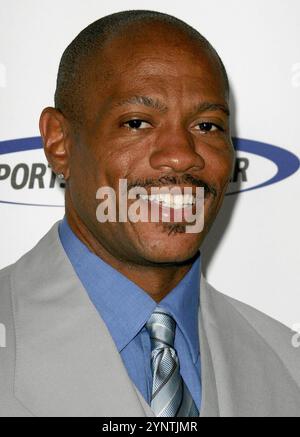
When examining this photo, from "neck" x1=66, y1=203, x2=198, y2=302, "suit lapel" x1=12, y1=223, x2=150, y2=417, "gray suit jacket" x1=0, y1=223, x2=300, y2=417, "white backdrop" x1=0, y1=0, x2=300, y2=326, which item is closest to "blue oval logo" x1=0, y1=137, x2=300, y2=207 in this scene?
"white backdrop" x1=0, y1=0, x2=300, y2=326

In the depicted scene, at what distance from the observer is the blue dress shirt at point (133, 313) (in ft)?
4.69

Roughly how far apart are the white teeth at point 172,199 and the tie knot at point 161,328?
22 cm

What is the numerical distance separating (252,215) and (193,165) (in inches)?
26.8

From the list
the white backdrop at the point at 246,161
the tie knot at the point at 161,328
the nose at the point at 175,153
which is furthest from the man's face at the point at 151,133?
the white backdrop at the point at 246,161

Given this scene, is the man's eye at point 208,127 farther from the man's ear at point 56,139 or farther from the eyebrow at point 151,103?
the man's ear at point 56,139

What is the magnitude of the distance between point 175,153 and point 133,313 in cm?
32

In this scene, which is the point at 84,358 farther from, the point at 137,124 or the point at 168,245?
the point at 137,124

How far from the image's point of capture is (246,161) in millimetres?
2045

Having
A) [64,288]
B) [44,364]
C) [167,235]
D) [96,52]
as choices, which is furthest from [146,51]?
[44,364]

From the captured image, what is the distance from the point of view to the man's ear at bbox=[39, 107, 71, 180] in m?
1.54

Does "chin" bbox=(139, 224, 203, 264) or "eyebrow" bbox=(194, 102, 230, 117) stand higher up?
"eyebrow" bbox=(194, 102, 230, 117)

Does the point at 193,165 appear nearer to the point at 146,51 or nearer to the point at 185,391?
the point at 146,51

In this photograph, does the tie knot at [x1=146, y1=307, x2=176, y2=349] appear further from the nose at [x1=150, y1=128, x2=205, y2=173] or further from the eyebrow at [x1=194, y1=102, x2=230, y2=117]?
the eyebrow at [x1=194, y1=102, x2=230, y2=117]

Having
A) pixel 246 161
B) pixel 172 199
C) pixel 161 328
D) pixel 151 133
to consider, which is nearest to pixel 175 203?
pixel 172 199
